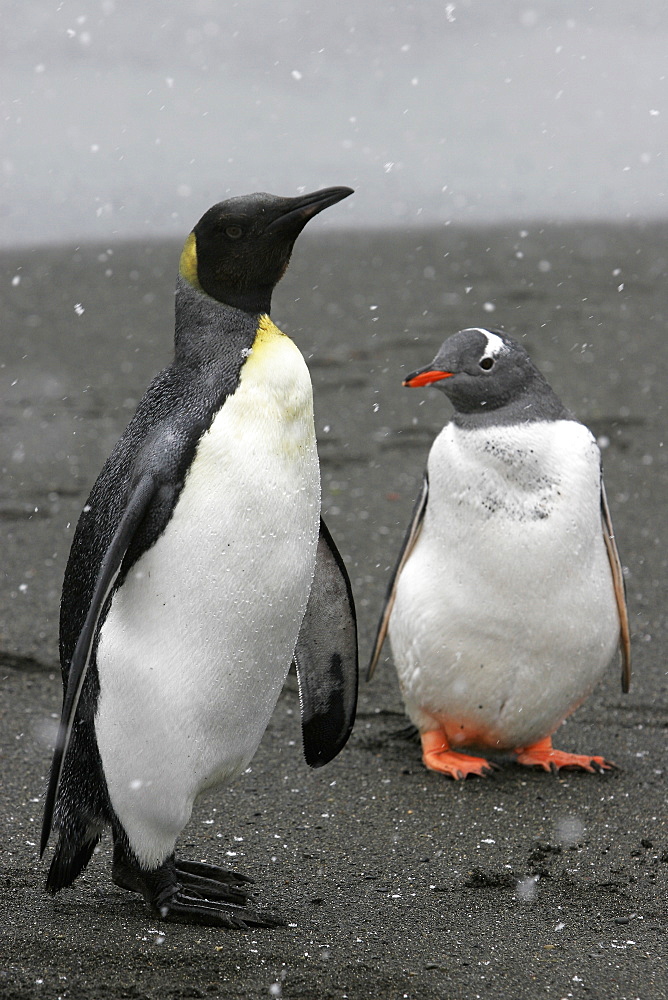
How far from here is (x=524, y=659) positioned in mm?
3469

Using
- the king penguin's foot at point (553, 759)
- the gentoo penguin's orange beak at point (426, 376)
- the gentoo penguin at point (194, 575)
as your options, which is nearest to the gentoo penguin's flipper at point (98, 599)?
the gentoo penguin at point (194, 575)

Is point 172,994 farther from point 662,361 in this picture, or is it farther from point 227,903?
point 662,361

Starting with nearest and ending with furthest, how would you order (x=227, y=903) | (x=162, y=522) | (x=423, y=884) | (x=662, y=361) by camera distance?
(x=162, y=522) → (x=227, y=903) → (x=423, y=884) → (x=662, y=361)

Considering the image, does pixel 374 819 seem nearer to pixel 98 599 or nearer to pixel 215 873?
pixel 215 873

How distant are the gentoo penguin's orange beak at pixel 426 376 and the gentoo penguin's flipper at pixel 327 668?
66cm

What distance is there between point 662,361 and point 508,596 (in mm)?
5666

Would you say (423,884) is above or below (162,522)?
below

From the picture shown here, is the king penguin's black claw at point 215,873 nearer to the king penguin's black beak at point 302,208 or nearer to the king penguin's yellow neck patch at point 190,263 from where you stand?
the king penguin's yellow neck patch at point 190,263

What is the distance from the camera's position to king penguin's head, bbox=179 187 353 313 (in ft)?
8.20

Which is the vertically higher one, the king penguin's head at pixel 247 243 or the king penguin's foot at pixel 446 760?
the king penguin's head at pixel 247 243

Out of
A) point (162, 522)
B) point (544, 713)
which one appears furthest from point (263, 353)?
point (544, 713)

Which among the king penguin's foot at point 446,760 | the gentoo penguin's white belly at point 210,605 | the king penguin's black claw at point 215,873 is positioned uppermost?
the gentoo penguin's white belly at point 210,605

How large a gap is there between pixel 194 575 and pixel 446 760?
1386mm

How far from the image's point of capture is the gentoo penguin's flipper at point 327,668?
9.90ft
